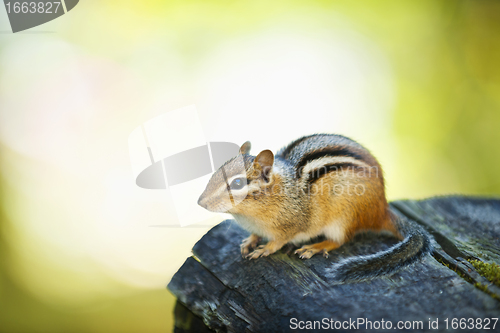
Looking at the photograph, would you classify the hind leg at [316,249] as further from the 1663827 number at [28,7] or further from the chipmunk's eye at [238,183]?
the 1663827 number at [28,7]

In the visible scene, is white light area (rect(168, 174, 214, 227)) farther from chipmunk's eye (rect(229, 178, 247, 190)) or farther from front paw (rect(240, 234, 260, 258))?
front paw (rect(240, 234, 260, 258))

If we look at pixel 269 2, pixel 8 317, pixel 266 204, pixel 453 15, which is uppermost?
pixel 269 2

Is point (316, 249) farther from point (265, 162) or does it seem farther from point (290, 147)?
point (290, 147)

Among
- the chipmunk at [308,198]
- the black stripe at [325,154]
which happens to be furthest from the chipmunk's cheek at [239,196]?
the black stripe at [325,154]

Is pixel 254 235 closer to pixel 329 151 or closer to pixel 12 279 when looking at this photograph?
pixel 329 151

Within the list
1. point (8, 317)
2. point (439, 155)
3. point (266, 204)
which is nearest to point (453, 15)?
point (439, 155)

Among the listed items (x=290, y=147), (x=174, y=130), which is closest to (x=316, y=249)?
(x=290, y=147)

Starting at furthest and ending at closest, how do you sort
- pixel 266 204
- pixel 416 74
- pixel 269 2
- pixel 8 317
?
pixel 416 74 → pixel 269 2 → pixel 8 317 → pixel 266 204
